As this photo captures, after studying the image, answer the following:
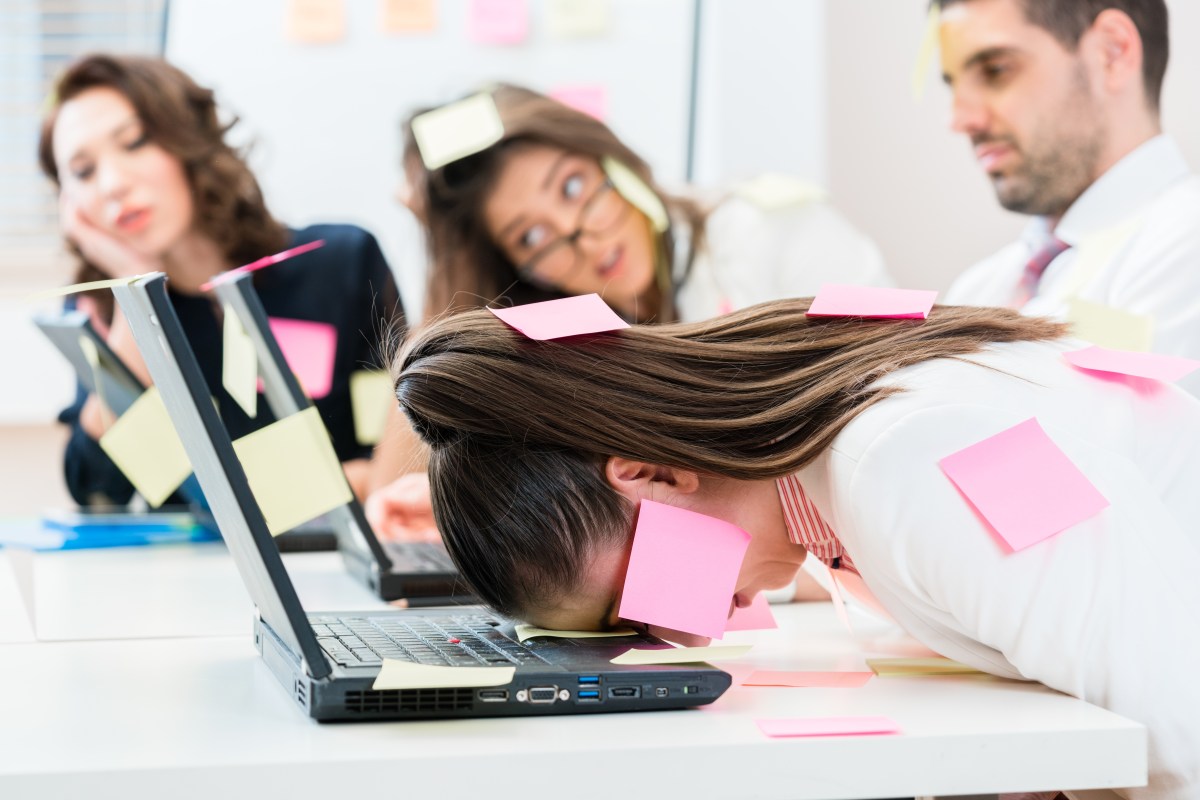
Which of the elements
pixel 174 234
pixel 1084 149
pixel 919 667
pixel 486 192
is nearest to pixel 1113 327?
pixel 1084 149

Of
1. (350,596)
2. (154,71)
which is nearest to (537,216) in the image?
(154,71)

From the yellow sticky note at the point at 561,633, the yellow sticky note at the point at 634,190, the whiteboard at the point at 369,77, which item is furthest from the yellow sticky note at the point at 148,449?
the whiteboard at the point at 369,77

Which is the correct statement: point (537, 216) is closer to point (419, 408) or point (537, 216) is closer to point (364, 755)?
point (419, 408)

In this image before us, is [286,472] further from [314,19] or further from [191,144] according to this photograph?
[314,19]

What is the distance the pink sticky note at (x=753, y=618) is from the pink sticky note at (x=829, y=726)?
1.01 feet

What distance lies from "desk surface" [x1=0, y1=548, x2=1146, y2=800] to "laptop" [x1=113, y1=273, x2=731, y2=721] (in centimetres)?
1

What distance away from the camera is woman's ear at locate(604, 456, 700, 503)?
2.66ft

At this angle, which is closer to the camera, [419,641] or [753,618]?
[419,641]

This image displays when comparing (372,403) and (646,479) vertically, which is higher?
(646,479)

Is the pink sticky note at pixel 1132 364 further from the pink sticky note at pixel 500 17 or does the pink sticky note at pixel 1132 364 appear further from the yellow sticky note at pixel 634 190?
the pink sticky note at pixel 500 17

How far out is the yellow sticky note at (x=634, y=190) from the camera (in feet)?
6.46

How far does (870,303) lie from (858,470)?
0.63 ft

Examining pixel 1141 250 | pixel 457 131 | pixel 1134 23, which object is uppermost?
pixel 1134 23

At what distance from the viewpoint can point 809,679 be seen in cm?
78
